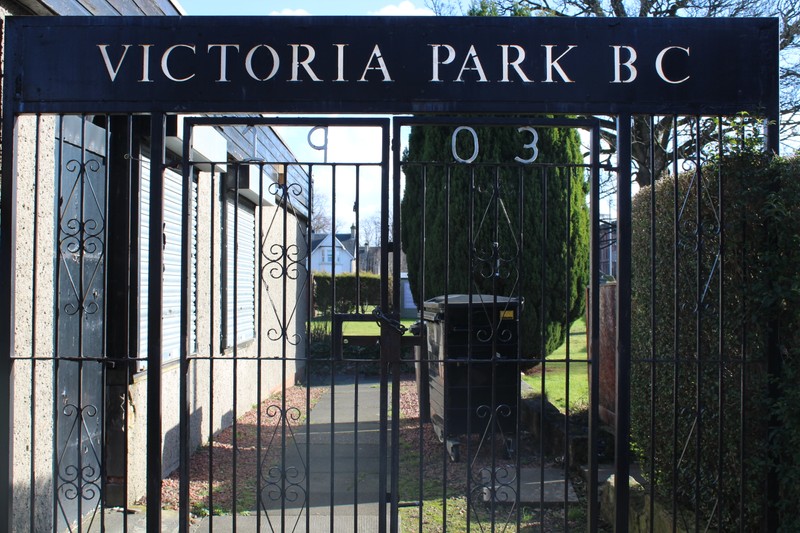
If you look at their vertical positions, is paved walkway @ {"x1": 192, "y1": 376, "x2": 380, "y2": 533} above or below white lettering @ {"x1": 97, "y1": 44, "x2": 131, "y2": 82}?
below

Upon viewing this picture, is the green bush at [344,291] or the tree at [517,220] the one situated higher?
the tree at [517,220]

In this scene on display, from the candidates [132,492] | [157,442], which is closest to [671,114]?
[157,442]

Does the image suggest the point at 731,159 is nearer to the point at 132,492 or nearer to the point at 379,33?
the point at 379,33

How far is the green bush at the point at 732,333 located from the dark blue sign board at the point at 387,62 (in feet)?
1.91

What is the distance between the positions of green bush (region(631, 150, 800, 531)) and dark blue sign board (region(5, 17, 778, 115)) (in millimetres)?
582

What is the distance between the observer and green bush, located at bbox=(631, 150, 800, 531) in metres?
3.71

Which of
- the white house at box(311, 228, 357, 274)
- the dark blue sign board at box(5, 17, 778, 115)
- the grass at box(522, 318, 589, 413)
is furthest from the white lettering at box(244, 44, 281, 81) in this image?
the grass at box(522, 318, 589, 413)

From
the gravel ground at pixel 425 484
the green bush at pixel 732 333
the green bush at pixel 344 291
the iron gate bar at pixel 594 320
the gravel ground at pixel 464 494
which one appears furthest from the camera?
the green bush at pixel 344 291

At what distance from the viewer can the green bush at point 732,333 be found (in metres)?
3.71

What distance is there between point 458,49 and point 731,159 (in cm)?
177

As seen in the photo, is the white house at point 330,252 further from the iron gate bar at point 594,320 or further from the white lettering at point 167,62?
the iron gate bar at point 594,320

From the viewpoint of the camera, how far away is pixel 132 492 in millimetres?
5281

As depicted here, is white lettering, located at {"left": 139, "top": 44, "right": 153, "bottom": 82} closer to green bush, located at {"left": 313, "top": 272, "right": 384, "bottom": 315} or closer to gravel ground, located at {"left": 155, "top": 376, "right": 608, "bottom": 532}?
gravel ground, located at {"left": 155, "top": 376, "right": 608, "bottom": 532}

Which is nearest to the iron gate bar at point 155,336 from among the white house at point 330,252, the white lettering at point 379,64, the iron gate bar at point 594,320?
the white house at point 330,252
